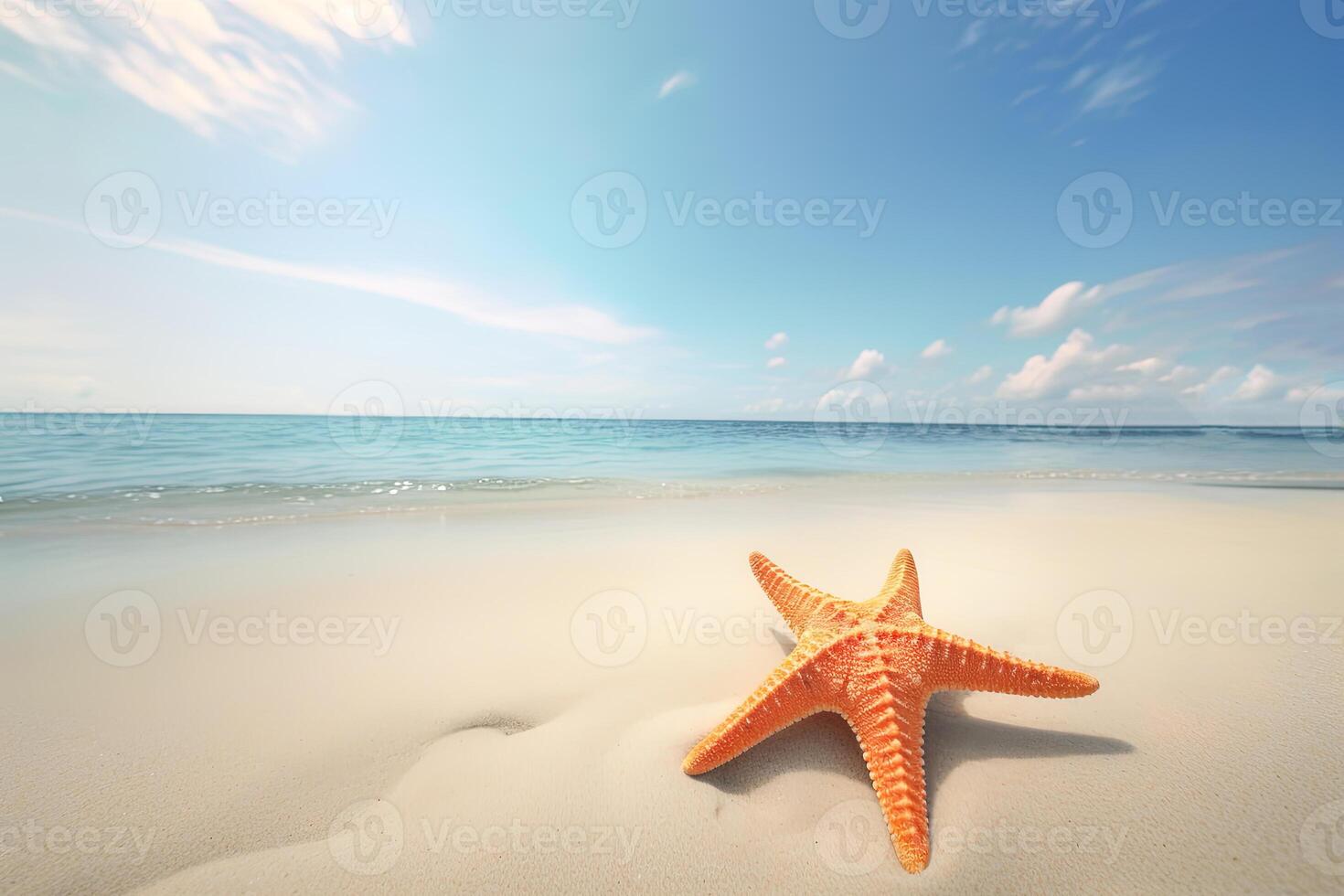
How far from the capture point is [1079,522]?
605 cm

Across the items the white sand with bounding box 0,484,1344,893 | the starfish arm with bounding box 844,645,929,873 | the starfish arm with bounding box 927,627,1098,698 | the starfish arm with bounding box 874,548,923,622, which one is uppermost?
the starfish arm with bounding box 874,548,923,622

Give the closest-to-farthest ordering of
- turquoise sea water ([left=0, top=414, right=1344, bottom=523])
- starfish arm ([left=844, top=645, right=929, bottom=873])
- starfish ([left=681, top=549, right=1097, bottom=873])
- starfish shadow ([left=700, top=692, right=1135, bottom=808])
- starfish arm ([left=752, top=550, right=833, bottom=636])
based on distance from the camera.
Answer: starfish arm ([left=844, top=645, right=929, bottom=873]), starfish ([left=681, top=549, right=1097, bottom=873]), starfish shadow ([left=700, top=692, right=1135, bottom=808]), starfish arm ([left=752, top=550, right=833, bottom=636]), turquoise sea water ([left=0, top=414, right=1344, bottom=523])

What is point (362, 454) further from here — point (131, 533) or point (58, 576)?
point (58, 576)

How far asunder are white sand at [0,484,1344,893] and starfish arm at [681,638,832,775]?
173 millimetres

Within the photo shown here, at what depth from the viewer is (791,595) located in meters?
2.41

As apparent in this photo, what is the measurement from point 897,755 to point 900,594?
0.72m

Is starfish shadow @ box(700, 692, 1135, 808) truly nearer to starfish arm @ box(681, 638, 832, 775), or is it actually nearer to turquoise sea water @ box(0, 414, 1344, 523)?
starfish arm @ box(681, 638, 832, 775)

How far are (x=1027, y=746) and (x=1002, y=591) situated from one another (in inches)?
79.1

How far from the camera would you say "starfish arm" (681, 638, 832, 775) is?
1.78 metres

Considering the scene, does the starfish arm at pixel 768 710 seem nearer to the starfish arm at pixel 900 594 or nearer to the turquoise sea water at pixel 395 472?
the starfish arm at pixel 900 594

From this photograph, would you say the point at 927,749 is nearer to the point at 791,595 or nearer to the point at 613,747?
the point at 791,595

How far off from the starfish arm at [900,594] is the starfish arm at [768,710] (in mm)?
390

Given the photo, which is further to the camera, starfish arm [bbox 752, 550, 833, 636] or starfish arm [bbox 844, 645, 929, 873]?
starfish arm [bbox 752, 550, 833, 636]

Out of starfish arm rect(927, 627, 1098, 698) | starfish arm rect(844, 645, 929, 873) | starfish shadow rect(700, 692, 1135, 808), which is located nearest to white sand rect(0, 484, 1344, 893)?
starfish shadow rect(700, 692, 1135, 808)
